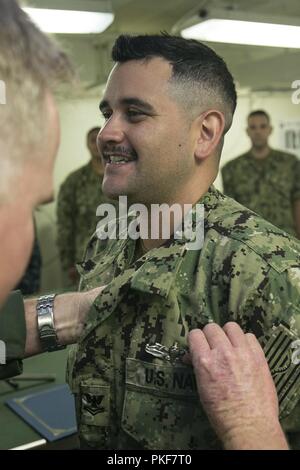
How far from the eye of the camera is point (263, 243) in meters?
0.98

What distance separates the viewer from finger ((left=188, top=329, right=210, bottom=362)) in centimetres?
83

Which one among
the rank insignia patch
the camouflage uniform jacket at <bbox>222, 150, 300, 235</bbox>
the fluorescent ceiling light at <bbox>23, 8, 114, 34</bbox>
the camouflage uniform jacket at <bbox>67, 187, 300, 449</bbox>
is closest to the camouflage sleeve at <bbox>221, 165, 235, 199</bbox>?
the camouflage uniform jacket at <bbox>222, 150, 300, 235</bbox>

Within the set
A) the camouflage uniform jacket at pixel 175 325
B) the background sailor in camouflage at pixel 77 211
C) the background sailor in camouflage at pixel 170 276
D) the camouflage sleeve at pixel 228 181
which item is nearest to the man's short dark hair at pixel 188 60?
the background sailor in camouflage at pixel 170 276

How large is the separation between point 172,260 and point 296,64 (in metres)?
4.37

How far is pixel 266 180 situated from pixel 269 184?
0.13ft

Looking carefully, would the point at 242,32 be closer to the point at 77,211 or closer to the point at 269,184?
the point at 269,184

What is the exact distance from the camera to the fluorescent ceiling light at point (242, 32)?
3406 mm

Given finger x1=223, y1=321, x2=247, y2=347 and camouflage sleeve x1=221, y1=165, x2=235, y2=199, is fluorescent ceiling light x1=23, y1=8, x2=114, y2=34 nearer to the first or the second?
camouflage sleeve x1=221, y1=165, x2=235, y2=199

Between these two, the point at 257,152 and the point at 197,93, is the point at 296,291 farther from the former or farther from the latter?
the point at 257,152

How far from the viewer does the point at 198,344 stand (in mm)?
837

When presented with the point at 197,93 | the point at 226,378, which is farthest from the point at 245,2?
the point at 226,378

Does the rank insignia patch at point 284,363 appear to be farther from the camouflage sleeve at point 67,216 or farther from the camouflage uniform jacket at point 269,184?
the camouflage sleeve at point 67,216

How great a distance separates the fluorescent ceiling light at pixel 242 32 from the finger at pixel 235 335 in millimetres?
2904

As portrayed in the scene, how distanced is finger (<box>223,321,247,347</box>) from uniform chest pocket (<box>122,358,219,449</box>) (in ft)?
0.49
